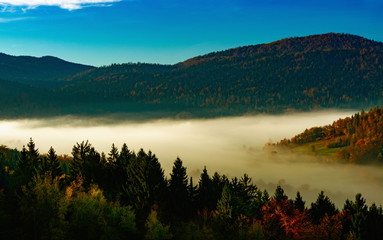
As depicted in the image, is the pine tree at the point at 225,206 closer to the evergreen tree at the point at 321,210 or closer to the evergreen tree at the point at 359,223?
the evergreen tree at the point at 359,223

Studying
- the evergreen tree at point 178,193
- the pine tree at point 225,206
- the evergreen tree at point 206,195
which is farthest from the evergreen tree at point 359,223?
the evergreen tree at point 178,193

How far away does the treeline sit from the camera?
51906mm

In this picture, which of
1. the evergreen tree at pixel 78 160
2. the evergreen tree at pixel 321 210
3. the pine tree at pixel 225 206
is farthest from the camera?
the evergreen tree at pixel 321 210

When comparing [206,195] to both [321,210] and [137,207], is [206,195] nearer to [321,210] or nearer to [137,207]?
[137,207]

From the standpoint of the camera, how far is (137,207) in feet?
218

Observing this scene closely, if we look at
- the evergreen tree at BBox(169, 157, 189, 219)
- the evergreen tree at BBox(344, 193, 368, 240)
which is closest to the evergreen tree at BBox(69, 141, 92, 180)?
the evergreen tree at BBox(169, 157, 189, 219)

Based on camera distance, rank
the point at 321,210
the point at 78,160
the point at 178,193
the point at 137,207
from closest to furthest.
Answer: the point at 137,207 → the point at 178,193 → the point at 78,160 → the point at 321,210

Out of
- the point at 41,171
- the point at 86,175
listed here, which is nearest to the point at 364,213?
the point at 86,175

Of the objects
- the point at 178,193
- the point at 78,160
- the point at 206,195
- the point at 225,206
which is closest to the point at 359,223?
the point at 225,206

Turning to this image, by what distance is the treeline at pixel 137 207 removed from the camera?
51.9 metres

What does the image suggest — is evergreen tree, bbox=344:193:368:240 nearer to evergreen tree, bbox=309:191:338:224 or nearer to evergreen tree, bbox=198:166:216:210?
evergreen tree, bbox=309:191:338:224

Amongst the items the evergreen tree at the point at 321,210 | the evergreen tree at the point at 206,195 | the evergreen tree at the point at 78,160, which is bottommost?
the evergreen tree at the point at 321,210

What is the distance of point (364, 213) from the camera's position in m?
81.9

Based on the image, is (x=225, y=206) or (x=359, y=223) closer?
(x=225, y=206)
